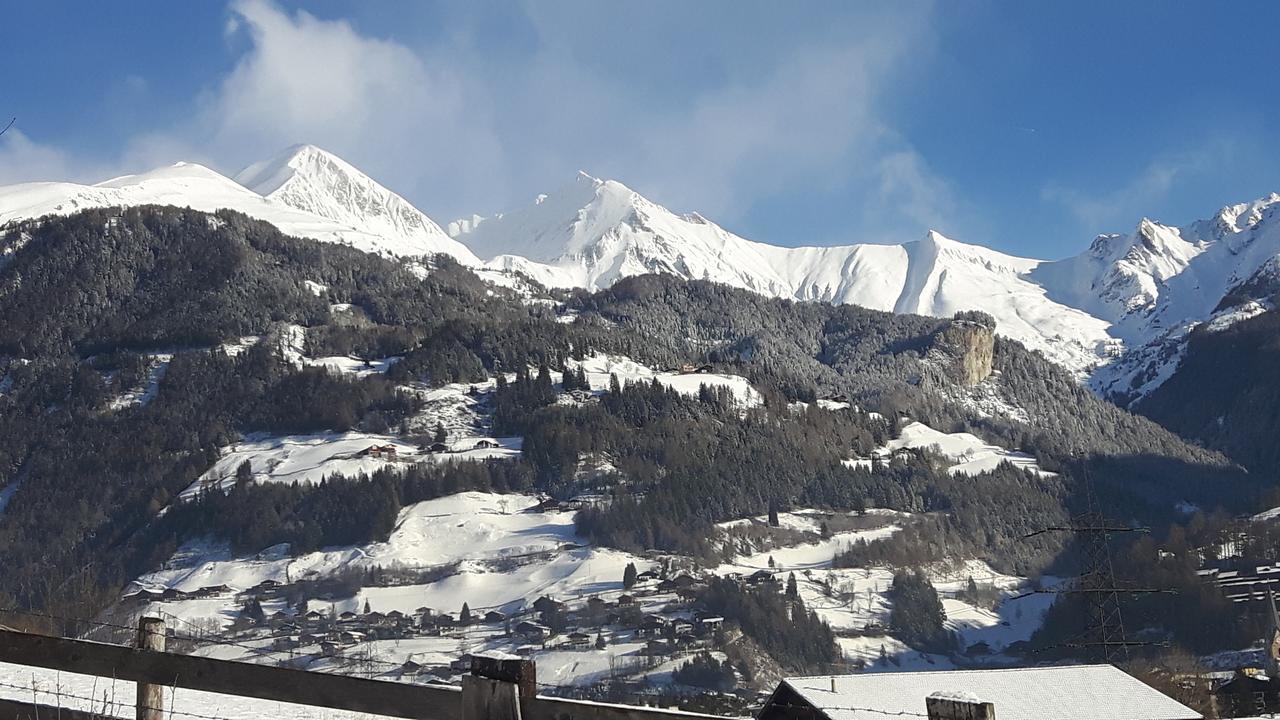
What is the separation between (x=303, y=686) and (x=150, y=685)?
6.64ft

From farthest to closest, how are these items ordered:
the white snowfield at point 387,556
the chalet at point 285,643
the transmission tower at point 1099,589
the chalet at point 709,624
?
1. the white snowfield at point 387,556
2. the chalet at point 709,624
3. the chalet at point 285,643
4. the transmission tower at point 1099,589

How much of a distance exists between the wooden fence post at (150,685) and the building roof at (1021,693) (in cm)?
3063

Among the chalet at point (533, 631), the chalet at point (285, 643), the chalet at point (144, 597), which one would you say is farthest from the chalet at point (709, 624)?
the chalet at point (144, 597)

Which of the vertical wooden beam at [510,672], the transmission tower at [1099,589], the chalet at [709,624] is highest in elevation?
the chalet at [709,624]

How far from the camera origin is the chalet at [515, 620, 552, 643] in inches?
6255

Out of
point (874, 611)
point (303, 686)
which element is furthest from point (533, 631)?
point (303, 686)

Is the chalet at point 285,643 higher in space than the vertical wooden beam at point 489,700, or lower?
higher

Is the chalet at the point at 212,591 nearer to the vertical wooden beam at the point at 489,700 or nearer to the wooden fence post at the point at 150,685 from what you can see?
the wooden fence post at the point at 150,685

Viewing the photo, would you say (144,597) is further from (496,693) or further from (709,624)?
(496,693)

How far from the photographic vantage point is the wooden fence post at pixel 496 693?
696 cm

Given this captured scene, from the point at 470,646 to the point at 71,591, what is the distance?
75077 mm

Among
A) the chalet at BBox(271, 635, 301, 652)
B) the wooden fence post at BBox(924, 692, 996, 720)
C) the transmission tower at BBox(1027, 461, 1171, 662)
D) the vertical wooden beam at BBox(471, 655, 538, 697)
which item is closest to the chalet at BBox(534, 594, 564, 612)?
the chalet at BBox(271, 635, 301, 652)

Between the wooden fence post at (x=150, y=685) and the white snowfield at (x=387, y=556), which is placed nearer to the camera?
the wooden fence post at (x=150, y=685)

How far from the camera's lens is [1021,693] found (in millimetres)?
Answer: 40469
